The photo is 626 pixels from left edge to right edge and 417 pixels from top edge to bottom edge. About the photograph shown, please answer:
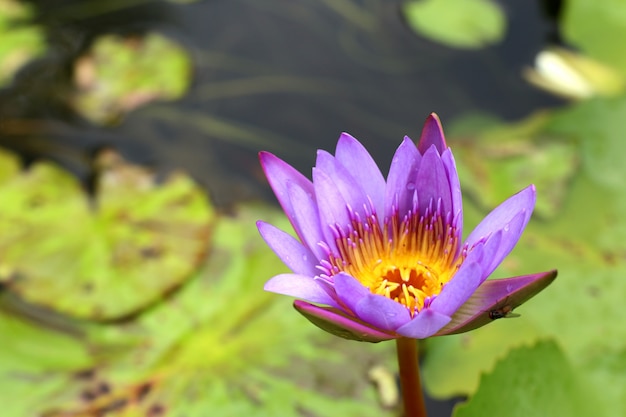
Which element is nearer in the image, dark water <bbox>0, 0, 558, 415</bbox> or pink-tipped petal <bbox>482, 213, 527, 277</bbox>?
pink-tipped petal <bbox>482, 213, 527, 277</bbox>

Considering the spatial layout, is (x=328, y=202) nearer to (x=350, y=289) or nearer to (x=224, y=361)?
Result: (x=350, y=289)

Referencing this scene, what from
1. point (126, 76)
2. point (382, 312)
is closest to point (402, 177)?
point (382, 312)

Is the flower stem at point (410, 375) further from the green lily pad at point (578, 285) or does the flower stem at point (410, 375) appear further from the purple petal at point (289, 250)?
the green lily pad at point (578, 285)

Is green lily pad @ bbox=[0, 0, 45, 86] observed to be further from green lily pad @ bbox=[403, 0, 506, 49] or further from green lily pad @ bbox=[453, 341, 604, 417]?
green lily pad @ bbox=[453, 341, 604, 417]

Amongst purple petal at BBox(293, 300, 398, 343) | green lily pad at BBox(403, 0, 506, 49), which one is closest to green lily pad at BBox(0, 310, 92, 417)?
purple petal at BBox(293, 300, 398, 343)

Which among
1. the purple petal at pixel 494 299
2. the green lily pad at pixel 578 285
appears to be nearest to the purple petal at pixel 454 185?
the purple petal at pixel 494 299
